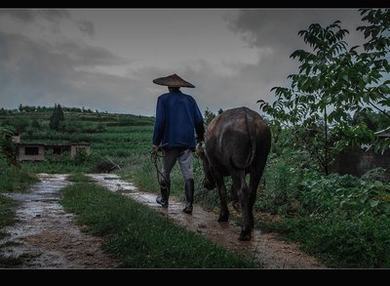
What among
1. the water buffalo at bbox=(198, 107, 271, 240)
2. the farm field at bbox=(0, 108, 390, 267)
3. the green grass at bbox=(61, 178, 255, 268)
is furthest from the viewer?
the water buffalo at bbox=(198, 107, 271, 240)

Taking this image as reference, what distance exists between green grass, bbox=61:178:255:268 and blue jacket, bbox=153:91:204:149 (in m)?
1.37

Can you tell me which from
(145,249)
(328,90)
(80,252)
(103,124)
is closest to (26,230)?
(80,252)

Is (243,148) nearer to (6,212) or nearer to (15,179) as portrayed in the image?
(6,212)

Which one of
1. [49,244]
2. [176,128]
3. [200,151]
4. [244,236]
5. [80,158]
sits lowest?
[49,244]

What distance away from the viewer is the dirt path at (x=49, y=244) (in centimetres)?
451

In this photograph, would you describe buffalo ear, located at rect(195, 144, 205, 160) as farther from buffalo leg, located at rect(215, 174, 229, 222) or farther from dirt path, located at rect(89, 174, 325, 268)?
dirt path, located at rect(89, 174, 325, 268)

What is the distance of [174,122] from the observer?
799 cm

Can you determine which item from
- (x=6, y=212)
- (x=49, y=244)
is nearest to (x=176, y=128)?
(x=6, y=212)

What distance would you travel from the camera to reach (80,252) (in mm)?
4938

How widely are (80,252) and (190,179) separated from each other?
3.33 metres

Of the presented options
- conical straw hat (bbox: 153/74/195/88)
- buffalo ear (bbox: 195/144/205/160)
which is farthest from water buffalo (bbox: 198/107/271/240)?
conical straw hat (bbox: 153/74/195/88)

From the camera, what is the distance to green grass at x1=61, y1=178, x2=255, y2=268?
4.25 metres

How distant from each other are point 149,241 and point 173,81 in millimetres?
3794
